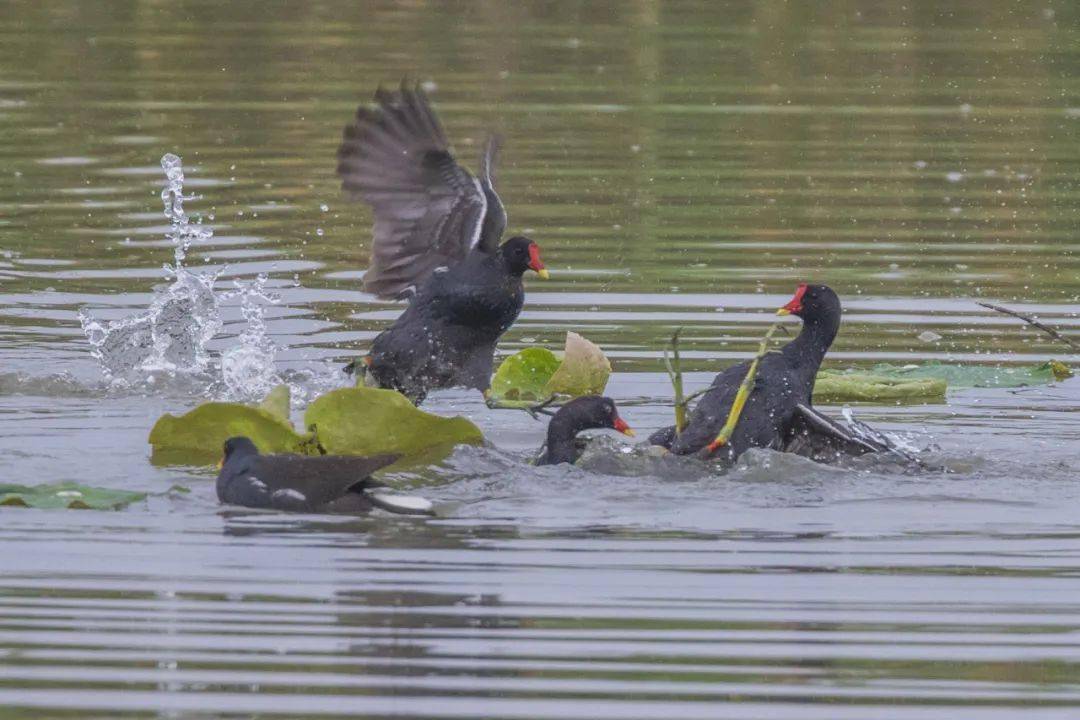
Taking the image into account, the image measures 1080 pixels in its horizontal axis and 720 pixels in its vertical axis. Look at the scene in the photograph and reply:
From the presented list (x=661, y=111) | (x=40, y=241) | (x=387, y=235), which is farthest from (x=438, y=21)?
(x=387, y=235)

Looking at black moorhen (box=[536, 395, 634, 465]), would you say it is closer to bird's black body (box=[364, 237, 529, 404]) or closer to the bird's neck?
the bird's neck

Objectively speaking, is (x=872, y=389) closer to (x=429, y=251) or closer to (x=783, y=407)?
(x=783, y=407)

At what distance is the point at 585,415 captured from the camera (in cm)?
823

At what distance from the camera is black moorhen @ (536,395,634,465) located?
26.9 ft

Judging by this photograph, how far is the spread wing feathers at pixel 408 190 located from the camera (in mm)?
10148

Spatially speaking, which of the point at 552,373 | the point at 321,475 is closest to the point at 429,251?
the point at 552,373

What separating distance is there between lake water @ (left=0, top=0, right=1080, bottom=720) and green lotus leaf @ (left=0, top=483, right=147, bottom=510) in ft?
0.18

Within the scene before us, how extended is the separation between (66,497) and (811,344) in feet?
9.24

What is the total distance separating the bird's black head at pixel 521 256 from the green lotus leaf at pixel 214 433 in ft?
5.98

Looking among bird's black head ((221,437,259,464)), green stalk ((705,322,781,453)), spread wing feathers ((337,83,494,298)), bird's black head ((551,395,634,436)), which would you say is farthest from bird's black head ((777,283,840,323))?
bird's black head ((221,437,259,464))

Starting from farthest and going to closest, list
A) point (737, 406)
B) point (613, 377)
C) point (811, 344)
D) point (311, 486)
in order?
1. point (613, 377)
2. point (811, 344)
3. point (737, 406)
4. point (311, 486)

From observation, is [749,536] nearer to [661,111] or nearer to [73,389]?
[73,389]

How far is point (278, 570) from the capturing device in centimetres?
657

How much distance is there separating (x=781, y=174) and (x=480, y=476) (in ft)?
30.0
